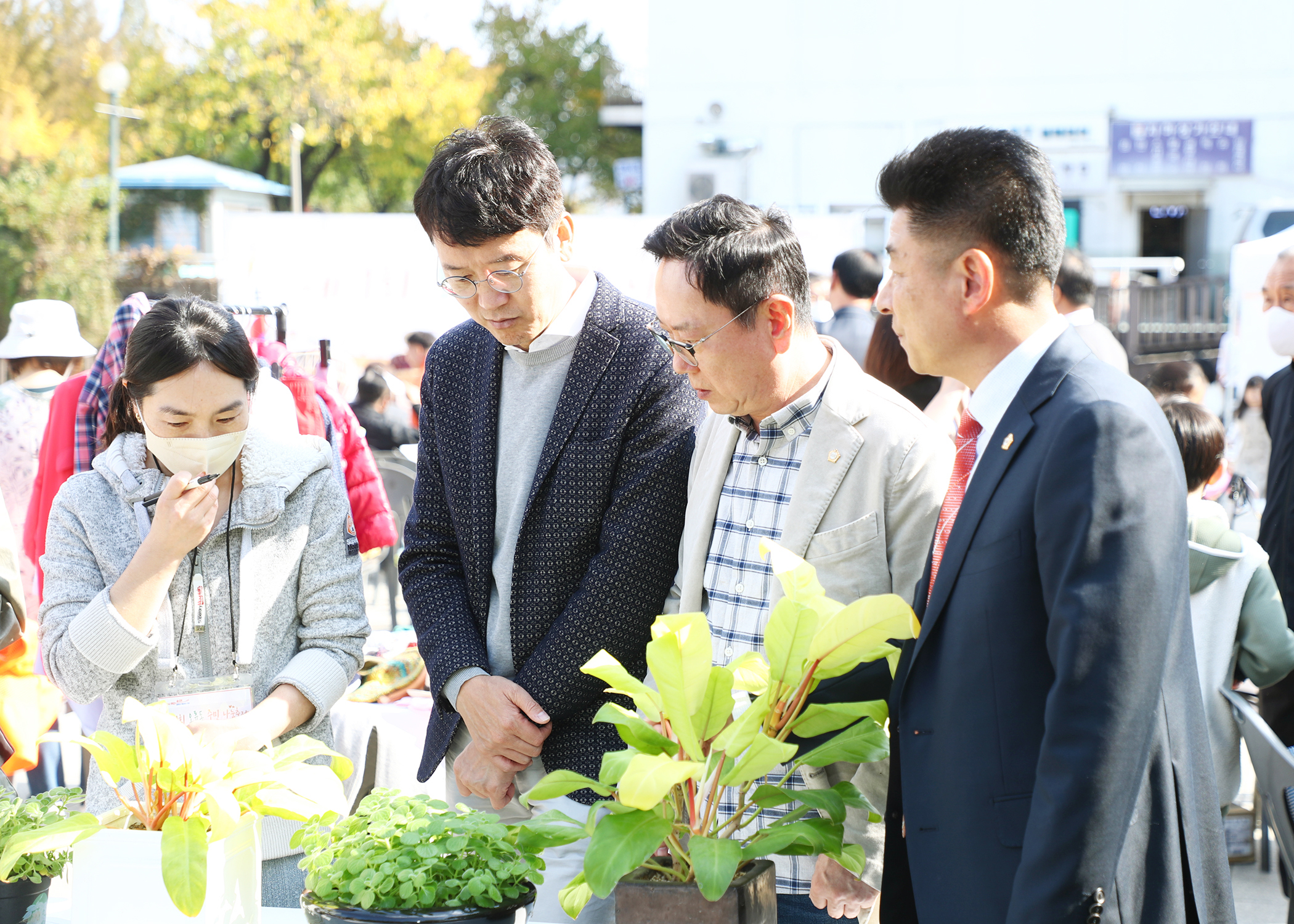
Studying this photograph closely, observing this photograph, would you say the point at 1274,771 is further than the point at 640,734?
Yes

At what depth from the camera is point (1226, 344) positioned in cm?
804

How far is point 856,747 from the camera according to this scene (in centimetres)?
132

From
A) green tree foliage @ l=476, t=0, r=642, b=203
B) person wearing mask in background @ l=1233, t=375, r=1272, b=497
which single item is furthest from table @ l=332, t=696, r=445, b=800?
green tree foliage @ l=476, t=0, r=642, b=203

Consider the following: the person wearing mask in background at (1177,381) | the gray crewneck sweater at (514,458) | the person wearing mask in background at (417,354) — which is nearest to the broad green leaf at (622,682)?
the gray crewneck sweater at (514,458)

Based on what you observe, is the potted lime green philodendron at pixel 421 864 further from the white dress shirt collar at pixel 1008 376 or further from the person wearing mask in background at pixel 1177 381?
the person wearing mask in background at pixel 1177 381

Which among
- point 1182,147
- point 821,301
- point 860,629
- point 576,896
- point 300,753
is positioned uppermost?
point 1182,147

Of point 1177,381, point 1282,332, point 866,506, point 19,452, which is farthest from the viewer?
point 1177,381

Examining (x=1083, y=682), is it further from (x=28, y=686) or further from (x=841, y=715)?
(x=28, y=686)

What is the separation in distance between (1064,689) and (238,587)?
1.39 metres

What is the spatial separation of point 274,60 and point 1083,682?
2081cm

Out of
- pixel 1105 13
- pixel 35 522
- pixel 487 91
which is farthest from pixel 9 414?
pixel 487 91

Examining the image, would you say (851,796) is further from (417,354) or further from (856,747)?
(417,354)

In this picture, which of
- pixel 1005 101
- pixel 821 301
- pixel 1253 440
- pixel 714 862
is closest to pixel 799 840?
pixel 714 862

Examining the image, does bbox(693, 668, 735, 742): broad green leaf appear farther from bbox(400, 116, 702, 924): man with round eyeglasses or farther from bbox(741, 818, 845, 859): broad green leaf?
bbox(400, 116, 702, 924): man with round eyeglasses
